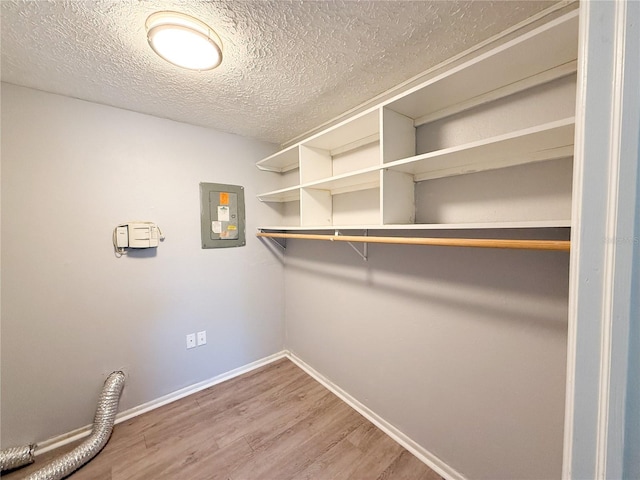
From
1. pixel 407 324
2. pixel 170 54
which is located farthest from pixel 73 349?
pixel 407 324

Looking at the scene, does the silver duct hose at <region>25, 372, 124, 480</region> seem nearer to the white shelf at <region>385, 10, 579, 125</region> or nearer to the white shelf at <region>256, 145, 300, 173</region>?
the white shelf at <region>256, 145, 300, 173</region>

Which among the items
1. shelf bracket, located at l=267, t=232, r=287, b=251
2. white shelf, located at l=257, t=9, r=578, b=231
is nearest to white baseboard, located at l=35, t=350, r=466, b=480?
shelf bracket, located at l=267, t=232, r=287, b=251

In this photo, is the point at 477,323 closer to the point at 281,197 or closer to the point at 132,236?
the point at 281,197

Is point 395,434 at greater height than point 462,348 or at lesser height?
lesser

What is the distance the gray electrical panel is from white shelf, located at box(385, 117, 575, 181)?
1.49m

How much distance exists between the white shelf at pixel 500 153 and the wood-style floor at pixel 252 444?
1684 millimetres

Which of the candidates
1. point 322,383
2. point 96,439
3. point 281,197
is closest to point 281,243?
point 281,197

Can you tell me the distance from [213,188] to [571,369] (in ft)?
7.37

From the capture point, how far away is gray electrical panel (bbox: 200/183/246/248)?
6.75 feet

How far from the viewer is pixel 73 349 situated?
1588mm

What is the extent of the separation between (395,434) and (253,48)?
236 cm

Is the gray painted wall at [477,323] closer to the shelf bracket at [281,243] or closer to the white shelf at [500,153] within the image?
the white shelf at [500,153]

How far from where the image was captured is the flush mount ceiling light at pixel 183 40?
3.15 feet

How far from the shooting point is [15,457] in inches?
53.7
